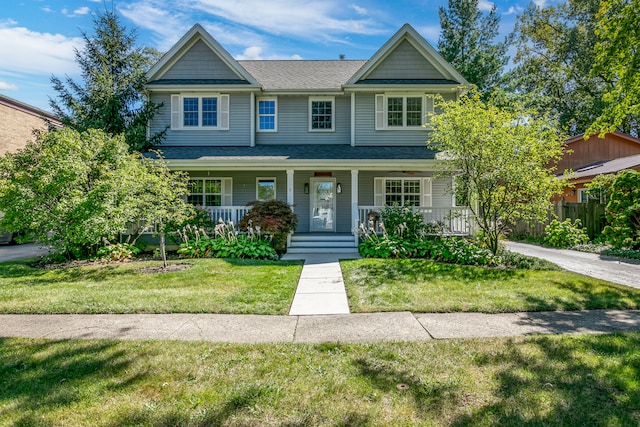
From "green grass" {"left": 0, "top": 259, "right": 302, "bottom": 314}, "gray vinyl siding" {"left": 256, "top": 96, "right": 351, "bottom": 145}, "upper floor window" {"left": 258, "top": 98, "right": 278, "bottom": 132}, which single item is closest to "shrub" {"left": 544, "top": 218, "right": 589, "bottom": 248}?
"gray vinyl siding" {"left": 256, "top": 96, "right": 351, "bottom": 145}

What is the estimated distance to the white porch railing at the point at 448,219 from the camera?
1159cm

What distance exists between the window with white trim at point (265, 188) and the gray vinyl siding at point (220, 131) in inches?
66.5

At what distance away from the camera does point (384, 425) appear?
2566 millimetres

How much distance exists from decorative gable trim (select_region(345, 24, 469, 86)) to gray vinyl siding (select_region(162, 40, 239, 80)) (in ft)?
17.8

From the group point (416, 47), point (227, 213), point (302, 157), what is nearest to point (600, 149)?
point (416, 47)

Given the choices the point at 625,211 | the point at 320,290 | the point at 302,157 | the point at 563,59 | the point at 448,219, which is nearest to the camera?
the point at 320,290

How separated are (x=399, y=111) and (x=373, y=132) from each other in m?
1.38

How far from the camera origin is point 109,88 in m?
15.3

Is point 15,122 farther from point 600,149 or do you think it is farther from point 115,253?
point 600,149

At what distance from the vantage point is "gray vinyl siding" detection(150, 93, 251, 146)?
14.3 meters

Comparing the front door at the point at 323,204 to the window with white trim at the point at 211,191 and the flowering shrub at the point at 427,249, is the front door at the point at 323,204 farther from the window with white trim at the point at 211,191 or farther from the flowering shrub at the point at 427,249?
the window with white trim at the point at 211,191

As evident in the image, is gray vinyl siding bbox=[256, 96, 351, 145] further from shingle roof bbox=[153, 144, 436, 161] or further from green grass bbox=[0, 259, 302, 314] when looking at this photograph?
green grass bbox=[0, 259, 302, 314]

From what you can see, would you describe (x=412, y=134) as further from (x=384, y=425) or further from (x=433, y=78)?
(x=384, y=425)

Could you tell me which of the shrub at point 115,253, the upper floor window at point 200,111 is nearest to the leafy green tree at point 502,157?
the upper floor window at point 200,111
